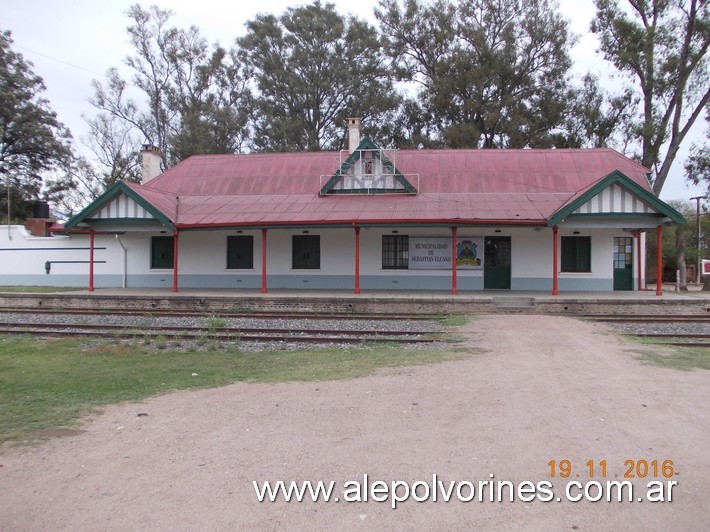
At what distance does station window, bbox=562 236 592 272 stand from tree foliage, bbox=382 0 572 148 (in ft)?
47.9

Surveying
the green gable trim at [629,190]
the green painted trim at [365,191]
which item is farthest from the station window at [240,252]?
the green gable trim at [629,190]

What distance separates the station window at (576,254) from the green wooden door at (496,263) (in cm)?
219

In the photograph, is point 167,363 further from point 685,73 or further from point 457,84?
point 457,84

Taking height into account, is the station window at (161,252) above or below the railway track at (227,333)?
above

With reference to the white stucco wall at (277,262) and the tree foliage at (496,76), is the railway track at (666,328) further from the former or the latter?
the tree foliage at (496,76)

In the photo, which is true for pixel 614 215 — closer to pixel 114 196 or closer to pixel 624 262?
pixel 624 262

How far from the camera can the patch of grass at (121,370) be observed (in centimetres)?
636

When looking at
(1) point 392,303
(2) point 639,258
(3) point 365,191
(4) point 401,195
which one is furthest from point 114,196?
(2) point 639,258

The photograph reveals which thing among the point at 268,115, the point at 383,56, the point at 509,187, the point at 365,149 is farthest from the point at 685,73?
the point at 268,115

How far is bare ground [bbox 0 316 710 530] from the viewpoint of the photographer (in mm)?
3725

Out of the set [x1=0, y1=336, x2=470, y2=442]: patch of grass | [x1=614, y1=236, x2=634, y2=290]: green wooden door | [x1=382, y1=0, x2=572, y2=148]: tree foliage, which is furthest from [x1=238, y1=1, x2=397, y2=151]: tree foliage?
[x1=0, y1=336, x2=470, y2=442]: patch of grass

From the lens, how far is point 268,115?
40.2m

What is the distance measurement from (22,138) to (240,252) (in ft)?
77.0

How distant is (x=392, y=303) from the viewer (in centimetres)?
1728
